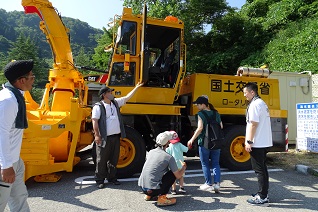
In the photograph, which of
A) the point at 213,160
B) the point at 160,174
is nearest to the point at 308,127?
the point at 213,160

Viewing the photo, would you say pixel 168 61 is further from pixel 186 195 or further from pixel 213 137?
pixel 186 195

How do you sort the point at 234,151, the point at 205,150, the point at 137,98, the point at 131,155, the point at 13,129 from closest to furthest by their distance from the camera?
the point at 13,129 → the point at 205,150 → the point at 131,155 → the point at 137,98 → the point at 234,151

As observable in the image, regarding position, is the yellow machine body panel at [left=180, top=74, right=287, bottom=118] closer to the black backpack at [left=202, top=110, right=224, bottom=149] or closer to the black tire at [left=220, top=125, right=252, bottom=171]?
the black tire at [left=220, top=125, right=252, bottom=171]

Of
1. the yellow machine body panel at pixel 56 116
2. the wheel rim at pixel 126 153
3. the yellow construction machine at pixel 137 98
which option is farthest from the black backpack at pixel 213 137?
the yellow machine body panel at pixel 56 116

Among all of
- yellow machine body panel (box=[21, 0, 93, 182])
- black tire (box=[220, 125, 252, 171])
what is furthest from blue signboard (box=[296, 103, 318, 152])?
yellow machine body panel (box=[21, 0, 93, 182])

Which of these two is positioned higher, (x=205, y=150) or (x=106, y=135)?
(x=106, y=135)

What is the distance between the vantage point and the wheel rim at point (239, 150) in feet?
20.5

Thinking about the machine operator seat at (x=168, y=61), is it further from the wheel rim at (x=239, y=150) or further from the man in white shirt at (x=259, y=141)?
the man in white shirt at (x=259, y=141)

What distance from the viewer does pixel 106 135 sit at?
15.7 ft

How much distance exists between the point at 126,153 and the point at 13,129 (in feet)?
10.7

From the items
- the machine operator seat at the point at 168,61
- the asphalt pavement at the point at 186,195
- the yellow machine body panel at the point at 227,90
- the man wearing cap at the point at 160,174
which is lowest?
the asphalt pavement at the point at 186,195

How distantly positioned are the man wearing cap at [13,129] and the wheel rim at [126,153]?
283 cm

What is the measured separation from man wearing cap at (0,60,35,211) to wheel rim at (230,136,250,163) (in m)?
4.61

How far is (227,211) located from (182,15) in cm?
1623
